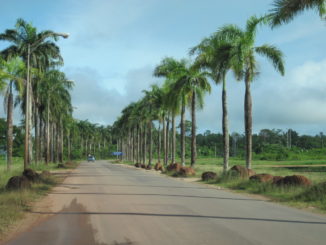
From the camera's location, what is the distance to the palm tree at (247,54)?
2502cm

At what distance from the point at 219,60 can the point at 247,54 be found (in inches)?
75.1

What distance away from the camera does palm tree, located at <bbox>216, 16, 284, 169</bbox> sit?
2502 cm

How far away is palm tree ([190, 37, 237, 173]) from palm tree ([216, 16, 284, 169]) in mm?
344

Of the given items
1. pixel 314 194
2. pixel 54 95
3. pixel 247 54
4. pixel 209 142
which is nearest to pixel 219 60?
pixel 247 54

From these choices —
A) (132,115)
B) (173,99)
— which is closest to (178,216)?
(173,99)

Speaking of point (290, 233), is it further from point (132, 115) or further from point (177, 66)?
point (132, 115)

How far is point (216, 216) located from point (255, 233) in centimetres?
243

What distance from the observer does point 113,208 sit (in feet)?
41.9

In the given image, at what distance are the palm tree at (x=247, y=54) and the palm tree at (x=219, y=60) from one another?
344 millimetres

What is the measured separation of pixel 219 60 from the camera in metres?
Result: 26.8

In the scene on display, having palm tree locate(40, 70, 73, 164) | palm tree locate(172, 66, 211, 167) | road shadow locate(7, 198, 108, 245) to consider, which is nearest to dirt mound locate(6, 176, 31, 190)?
road shadow locate(7, 198, 108, 245)

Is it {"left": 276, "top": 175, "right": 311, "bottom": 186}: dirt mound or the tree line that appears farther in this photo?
the tree line

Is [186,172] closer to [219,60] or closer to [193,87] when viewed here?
[193,87]

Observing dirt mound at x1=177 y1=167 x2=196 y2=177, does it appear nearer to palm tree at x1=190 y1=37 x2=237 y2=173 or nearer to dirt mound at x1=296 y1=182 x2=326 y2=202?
palm tree at x1=190 y1=37 x2=237 y2=173
